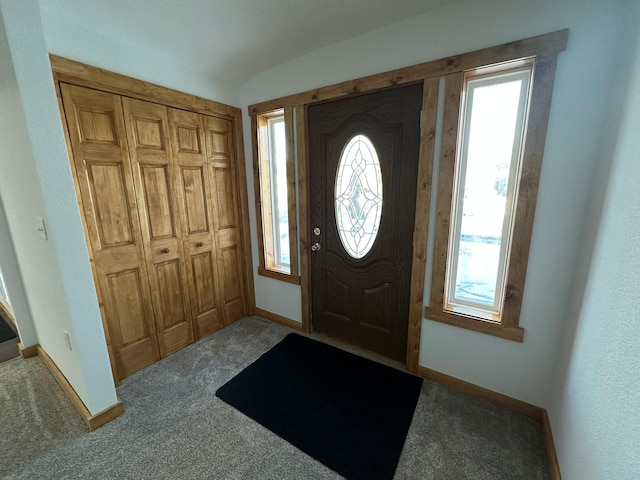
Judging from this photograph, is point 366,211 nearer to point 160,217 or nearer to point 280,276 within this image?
point 280,276

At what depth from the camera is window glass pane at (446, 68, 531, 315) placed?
151cm

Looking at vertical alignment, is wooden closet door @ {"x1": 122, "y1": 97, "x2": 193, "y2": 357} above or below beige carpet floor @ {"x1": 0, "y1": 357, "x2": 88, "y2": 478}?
above

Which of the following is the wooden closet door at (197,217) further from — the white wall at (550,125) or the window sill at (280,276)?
the white wall at (550,125)

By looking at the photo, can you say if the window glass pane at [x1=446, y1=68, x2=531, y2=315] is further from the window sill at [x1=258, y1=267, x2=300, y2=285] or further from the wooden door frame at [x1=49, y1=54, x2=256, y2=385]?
the wooden door frame at [x1=49, y1=54, x2=256, y2=385]

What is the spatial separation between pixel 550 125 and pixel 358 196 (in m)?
1.19

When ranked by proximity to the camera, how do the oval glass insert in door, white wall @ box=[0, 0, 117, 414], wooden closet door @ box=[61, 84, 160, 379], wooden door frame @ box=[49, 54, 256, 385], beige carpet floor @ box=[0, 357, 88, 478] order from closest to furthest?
white wall @ box=[0, 0, 117, 414] < beige carpet floor @ box=[0, 357, 88, 478] < wooden door frame @ box=[49, 54, 256, 385] < wooden closet door @ box=[61, 84, 160, 379] < the oval glass insert in door

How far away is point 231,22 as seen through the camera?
1685mm

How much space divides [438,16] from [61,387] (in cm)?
361

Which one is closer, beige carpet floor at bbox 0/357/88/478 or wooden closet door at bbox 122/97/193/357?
beige carpet floor at bbox 0/357/88/478

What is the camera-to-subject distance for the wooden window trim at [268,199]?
2332 millimetres

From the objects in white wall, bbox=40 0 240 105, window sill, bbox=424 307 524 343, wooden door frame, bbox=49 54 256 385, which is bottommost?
window sill, bbox=424 307 524 343

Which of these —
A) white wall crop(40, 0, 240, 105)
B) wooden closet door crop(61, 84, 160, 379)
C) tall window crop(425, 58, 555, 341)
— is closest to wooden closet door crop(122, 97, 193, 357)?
wooden closet door crop(61, 84, 160, 379)

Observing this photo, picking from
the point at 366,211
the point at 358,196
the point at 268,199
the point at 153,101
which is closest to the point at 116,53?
the point at 153,101

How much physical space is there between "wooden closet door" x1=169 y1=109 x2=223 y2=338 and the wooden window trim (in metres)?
0.47
